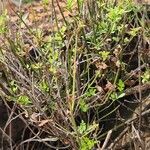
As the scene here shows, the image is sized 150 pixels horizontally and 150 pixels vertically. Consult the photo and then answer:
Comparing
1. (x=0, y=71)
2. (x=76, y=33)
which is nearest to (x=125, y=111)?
(x=76, y=33)

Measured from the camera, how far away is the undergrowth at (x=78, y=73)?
2.43 metres

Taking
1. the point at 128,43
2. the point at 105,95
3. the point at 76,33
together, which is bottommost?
the point at 105,95

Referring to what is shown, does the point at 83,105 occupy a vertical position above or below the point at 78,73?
below

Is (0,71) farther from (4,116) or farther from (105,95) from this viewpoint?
(105,95)

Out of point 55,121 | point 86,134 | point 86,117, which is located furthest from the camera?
point 86,117

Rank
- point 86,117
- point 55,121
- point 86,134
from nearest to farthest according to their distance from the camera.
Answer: point 86,134 → point 55,121 → point 86,117

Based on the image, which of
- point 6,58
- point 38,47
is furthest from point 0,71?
point 38,47

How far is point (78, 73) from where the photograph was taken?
2496 mm

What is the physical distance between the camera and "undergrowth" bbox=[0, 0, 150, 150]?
243cm

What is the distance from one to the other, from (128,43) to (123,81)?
24 cm

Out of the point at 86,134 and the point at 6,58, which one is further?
the point at 6,58

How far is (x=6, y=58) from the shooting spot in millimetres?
2617

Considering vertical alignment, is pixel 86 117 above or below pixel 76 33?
below

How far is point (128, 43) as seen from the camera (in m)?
2.69
